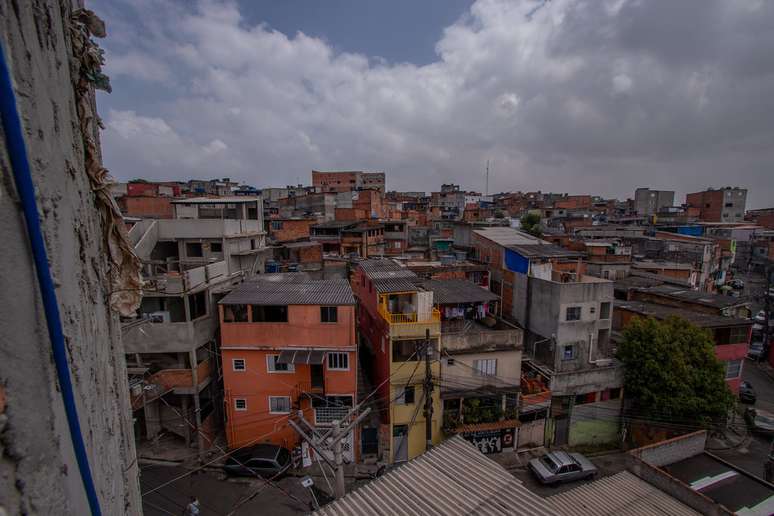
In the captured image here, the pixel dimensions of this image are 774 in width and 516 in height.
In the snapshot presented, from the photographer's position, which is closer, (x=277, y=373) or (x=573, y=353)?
(x=277, y=373)

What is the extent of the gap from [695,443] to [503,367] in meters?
8.74

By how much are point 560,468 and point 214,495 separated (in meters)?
15.5

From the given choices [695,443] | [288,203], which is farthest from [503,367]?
[288,203]

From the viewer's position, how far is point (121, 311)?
3.09 m

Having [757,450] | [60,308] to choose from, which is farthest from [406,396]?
[757,450]

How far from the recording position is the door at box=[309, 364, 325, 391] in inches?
703

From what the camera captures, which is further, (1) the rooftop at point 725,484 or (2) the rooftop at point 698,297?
(2) the rooftop at point 698,297

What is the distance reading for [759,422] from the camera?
22234mm

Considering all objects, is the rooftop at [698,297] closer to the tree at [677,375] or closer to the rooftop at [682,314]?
the rooftop at [682,314]

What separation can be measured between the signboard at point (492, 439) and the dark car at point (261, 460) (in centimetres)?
882

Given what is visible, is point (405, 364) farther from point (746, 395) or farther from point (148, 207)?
point (148, 207)

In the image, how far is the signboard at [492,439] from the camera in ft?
62.0

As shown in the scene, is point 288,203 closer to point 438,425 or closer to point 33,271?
point 438,425

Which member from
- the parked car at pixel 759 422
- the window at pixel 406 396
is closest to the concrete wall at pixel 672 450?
the parked car at pixel 759 422
